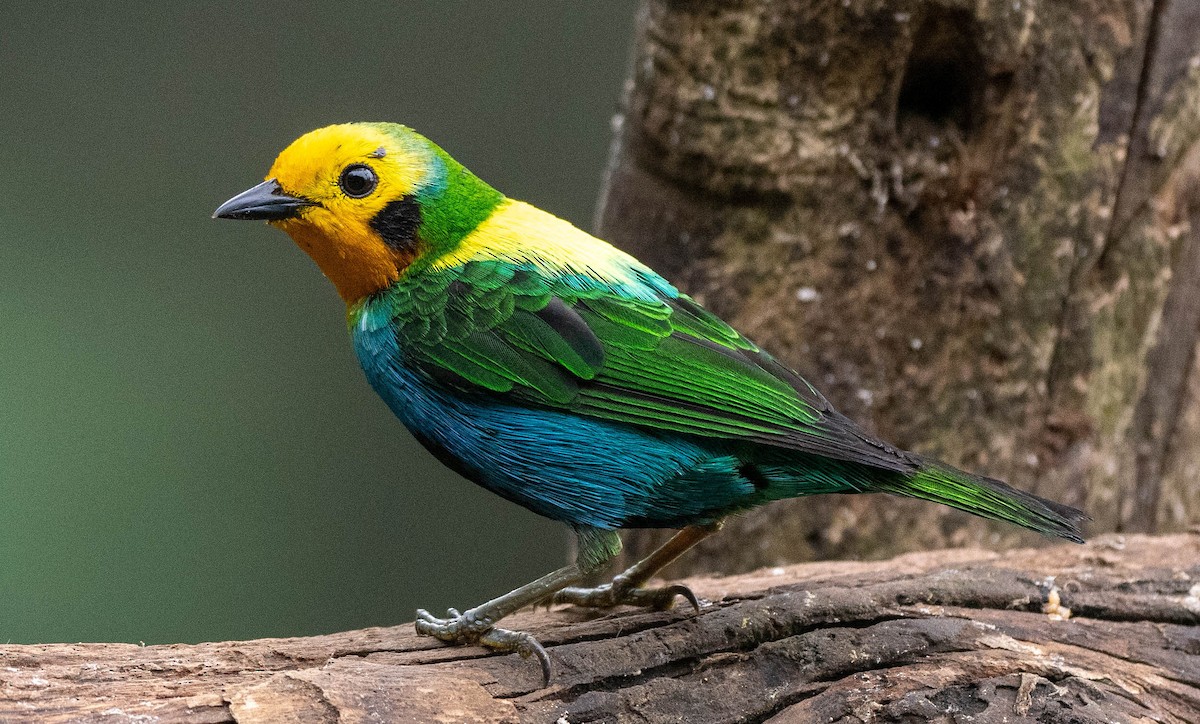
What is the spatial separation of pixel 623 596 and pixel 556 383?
89 centimetres

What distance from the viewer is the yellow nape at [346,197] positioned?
3.75 metres

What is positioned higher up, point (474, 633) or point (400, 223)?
point (400, 223)

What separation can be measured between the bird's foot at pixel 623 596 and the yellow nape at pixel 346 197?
1.24 m

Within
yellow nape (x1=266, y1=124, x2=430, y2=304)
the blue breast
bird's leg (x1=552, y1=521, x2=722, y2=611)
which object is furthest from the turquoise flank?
bird's leg (x1=552, y1=521, x2=722, y2=611)

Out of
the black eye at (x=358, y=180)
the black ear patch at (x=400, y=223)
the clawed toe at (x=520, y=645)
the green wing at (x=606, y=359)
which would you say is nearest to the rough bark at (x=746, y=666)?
the clawed toe at (x=520, y=645)

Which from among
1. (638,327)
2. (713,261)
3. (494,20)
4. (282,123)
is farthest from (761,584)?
(494,20)

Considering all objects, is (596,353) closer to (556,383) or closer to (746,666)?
(556,383)

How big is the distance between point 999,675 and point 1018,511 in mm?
485

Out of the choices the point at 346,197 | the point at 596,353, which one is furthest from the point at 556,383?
Result: the point at 346,197

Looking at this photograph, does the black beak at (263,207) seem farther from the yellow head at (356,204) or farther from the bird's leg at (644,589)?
the bird's leg at (644,589)

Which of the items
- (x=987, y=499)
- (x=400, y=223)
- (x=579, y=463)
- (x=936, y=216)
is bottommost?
(x=579, y=463)

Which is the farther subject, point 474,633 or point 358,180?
point 358,180

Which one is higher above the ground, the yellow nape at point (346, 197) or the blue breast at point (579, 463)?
the yellow nape at point (346, 197)

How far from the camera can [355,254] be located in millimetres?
3777
